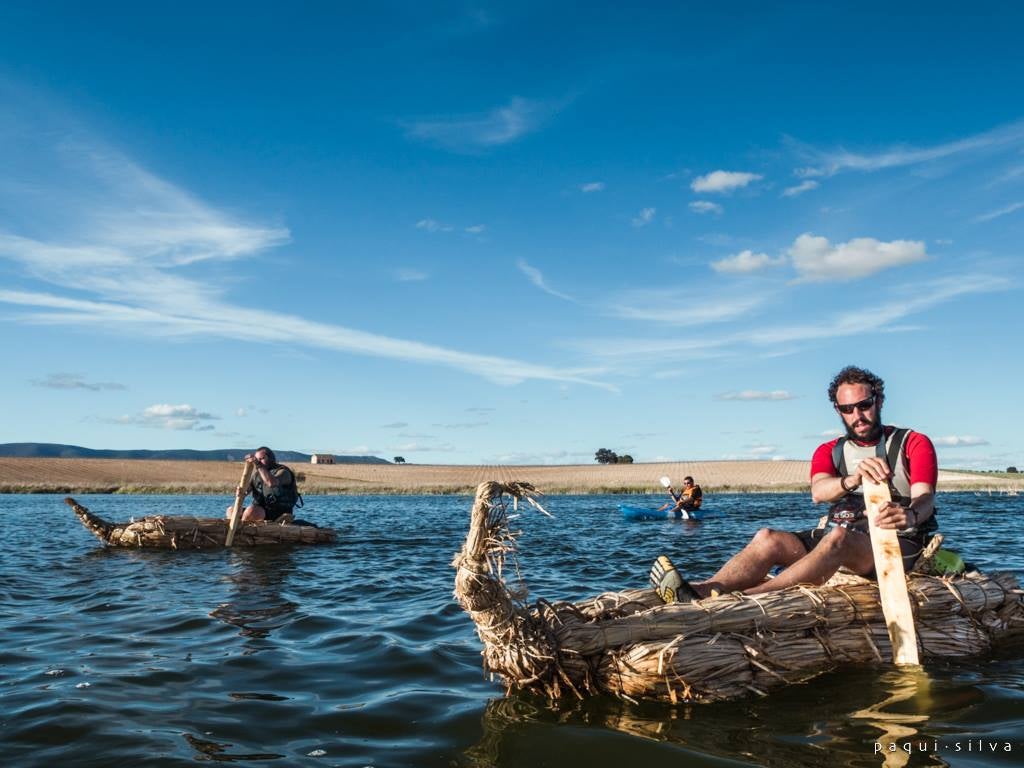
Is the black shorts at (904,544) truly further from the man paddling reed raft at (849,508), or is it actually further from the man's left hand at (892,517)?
the man's left hand at (892,517)

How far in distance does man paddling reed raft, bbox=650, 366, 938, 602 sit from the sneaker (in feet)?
0.03

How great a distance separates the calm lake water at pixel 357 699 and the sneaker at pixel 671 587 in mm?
908

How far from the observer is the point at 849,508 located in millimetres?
7789

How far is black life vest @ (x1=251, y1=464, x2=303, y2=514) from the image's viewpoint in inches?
747

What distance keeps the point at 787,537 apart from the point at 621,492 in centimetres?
4900

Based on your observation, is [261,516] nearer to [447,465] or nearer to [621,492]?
[621,492]

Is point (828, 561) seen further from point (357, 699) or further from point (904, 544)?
point (357, 699)

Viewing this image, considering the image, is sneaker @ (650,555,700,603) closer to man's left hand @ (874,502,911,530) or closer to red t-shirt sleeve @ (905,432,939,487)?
man's left hand @ (874,502,911,530)

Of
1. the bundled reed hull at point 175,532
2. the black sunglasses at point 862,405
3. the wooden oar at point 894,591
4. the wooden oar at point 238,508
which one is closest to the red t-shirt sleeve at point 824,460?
the black sunglasses at point 862,405

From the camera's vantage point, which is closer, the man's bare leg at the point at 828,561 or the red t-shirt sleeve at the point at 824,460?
the man's bare leg at the point at 828,561

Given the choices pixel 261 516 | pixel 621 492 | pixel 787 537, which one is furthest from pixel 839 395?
pixel 621 492

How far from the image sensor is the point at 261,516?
1883 cm

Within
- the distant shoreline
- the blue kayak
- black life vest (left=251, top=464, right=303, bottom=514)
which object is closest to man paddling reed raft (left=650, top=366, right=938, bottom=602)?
black life vest (left=251, top=464, right=303, bottom=514)

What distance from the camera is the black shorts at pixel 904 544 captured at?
7504 millimetres
